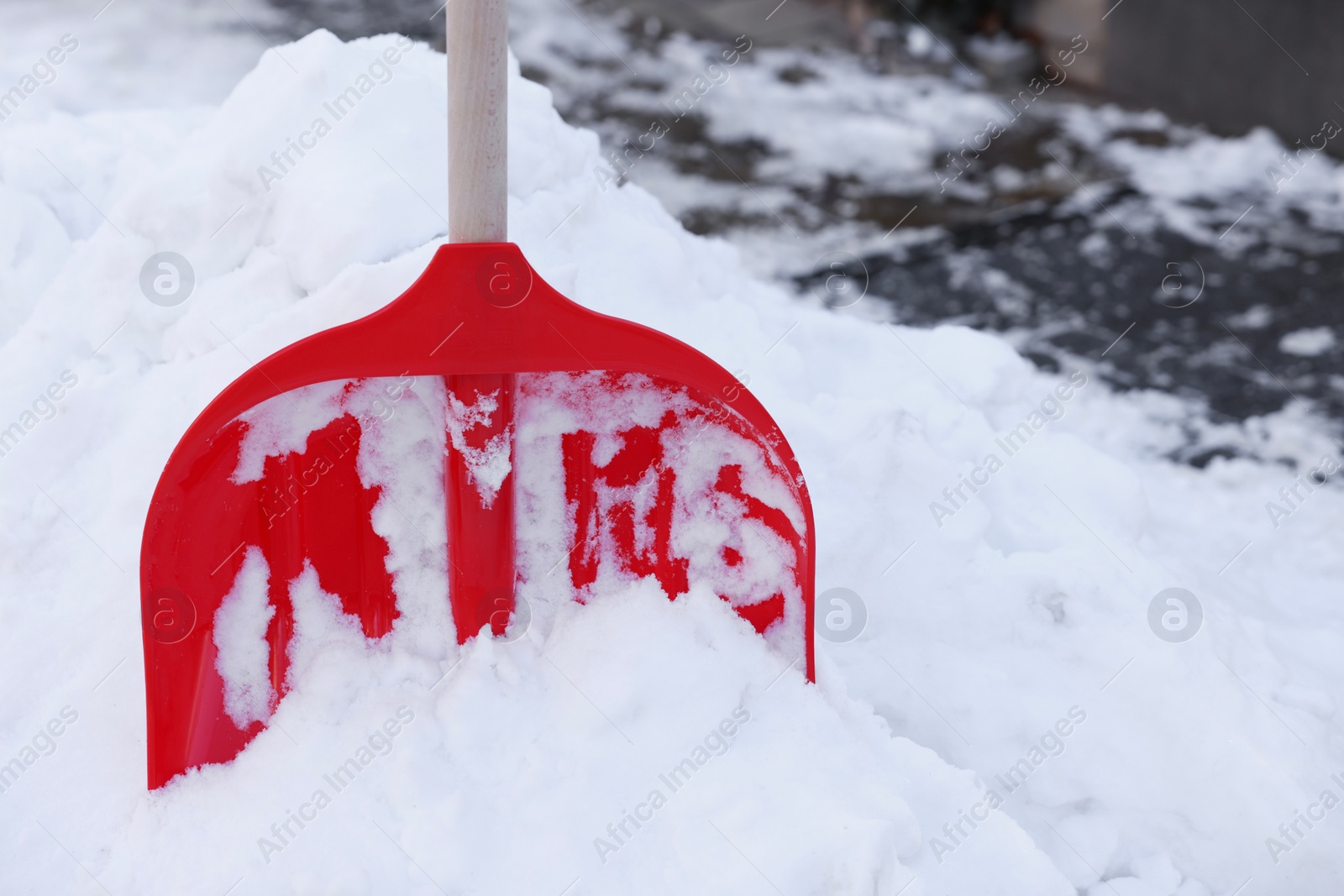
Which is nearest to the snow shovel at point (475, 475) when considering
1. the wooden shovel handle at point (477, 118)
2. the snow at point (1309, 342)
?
the wooden shovel handle at point (477, 118)

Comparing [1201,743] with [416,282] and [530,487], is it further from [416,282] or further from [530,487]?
[416,282]

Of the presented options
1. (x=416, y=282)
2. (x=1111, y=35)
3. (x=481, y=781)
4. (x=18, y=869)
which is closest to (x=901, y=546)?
(x=481, y=781)

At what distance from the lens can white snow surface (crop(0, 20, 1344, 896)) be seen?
1.47 metres

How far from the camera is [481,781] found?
149 cm

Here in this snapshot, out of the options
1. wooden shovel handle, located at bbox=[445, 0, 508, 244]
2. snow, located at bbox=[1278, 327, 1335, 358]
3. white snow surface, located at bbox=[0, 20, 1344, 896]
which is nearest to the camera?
wooden shovel handle, located at bbox=[445, 0, 508, 244]

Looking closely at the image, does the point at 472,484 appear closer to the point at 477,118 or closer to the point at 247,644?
the point at 247,644

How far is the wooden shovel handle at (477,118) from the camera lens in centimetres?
133

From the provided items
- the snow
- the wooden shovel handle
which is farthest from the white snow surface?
the snow

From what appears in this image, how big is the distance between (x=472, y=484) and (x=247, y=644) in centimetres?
36

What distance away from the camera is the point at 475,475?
1530 millimetres

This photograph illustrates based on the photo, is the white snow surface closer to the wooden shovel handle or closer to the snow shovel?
the snow shovel

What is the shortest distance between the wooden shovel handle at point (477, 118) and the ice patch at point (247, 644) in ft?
1.71

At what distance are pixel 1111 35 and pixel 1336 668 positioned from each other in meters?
3.35

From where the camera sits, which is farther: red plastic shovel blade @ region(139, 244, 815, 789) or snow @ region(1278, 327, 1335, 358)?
snow @ region(1278, 327, 1335, 358)
